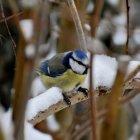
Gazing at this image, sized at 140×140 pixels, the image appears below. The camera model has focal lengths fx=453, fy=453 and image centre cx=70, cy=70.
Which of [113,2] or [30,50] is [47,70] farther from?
[113,2]

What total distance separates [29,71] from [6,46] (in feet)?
8.14

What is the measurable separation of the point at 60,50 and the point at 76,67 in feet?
2.65

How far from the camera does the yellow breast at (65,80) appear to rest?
139cm

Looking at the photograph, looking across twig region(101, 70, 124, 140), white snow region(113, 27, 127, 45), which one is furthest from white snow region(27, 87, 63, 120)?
white snow region(113, 27, 127, 45)

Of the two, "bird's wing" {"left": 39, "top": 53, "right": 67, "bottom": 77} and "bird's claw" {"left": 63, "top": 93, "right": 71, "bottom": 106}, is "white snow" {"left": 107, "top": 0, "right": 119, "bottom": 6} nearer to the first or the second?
"bird's wing" {"left": 39, "top": 53, "right": 67, "bottom": 77}

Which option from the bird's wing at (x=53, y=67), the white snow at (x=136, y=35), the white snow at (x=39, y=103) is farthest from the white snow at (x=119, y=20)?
the white snow at (x=39, y=103)

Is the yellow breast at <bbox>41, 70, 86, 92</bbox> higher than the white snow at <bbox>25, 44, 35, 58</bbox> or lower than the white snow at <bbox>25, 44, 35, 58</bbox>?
lower

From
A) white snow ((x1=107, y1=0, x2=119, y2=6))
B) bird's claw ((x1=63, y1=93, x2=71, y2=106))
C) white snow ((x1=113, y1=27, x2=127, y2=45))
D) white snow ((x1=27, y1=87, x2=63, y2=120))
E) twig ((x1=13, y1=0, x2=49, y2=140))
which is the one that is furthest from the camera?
white snow ((x1=107, y1=0, x2=119, y2=6))

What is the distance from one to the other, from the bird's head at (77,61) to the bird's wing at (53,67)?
0.02 meters

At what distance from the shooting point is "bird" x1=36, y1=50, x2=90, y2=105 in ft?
4.60

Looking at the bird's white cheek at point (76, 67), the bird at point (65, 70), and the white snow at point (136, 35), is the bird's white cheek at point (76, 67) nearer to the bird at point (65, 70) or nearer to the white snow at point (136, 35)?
the bird at point (65, 70)

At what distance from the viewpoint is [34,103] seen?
1011 mm

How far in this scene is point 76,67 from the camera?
4.91 ft

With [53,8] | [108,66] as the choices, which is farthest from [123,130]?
[108,66]
